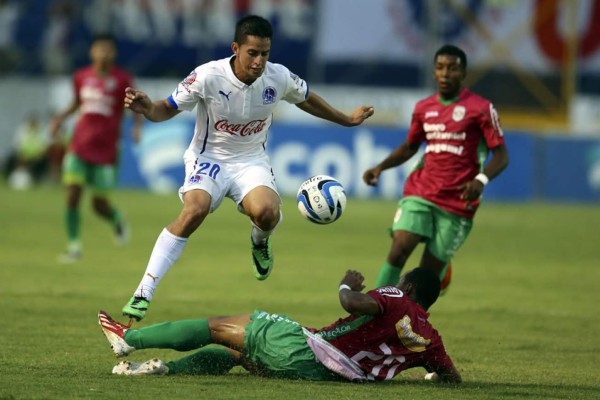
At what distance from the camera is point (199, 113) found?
9367mm

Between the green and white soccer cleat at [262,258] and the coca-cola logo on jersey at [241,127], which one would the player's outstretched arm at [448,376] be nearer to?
the green and white soccer cleat at [262,258]

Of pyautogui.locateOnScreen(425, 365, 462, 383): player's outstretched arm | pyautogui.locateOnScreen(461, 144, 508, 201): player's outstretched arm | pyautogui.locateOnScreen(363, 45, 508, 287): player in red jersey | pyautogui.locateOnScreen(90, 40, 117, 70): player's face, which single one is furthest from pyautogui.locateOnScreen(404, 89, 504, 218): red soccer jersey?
pyautogui.locateOnScreen(90, 40, 117, 70): player's face

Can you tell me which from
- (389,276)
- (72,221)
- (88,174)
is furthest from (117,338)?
(88,174)

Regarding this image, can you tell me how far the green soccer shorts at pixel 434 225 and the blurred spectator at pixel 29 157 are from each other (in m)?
20.5

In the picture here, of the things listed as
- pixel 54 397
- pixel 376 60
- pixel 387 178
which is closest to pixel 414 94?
pixel 376 60

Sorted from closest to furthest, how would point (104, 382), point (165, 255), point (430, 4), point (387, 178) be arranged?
point (104, 382)
point (165, 255)
point (387, 178)
point (430, 4)

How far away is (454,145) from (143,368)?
406cm

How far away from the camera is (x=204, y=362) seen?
7984mm

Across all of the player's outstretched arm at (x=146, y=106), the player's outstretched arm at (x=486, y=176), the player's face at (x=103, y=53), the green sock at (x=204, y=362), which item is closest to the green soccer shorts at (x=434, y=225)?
the player's outstretched arm at (x=486, y=176)

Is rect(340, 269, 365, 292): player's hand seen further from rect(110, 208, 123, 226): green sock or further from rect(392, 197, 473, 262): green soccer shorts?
rect(110, 208, 123, 226): green sock

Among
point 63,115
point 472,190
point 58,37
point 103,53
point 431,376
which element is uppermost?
point 58,37

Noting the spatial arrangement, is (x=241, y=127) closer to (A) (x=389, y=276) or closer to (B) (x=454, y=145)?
(A) (x=389, y=276)

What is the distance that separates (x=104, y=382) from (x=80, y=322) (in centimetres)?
312

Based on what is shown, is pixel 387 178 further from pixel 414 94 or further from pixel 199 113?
pixel 199 113
